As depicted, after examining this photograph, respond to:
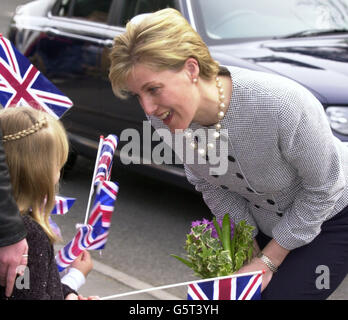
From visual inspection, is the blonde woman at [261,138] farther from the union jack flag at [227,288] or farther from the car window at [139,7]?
the car window at [139,7]

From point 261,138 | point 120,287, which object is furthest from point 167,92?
point 120,287

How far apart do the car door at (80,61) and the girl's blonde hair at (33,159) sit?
342 cm

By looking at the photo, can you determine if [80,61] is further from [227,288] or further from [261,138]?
[227,288]

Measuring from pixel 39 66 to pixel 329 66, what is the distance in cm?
265

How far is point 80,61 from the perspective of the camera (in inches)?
242

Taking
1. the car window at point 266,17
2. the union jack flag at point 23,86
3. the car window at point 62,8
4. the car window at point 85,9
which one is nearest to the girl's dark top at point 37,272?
the union jack flag at point 23,86

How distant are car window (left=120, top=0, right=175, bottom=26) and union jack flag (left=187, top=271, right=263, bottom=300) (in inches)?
141

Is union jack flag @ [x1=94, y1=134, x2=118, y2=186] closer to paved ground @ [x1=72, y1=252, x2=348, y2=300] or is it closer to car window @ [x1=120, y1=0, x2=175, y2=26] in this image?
paved ground @ [x1=72, y1=252, x2=348, y2=300]

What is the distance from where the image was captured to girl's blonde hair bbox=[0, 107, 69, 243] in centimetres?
244

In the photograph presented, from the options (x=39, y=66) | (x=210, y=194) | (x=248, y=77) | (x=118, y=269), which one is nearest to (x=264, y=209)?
(x=210, y=194)

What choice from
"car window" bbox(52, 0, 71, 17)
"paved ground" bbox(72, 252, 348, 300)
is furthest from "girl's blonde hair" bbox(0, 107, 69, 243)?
"car window" bbox(52, 0, 71, 17)

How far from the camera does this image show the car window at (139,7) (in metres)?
5.90

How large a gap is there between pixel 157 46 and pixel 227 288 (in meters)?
0.81
